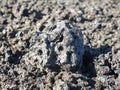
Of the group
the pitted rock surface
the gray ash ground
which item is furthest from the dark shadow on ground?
the pitted rock surface

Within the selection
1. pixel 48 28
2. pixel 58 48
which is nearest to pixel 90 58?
pixel 58 48

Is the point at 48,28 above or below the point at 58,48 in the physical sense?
above

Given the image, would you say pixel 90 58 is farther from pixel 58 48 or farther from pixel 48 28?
pixel 48 28

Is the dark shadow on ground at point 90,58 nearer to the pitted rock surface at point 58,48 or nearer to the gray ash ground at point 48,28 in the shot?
the gray ash ground at point 48,28

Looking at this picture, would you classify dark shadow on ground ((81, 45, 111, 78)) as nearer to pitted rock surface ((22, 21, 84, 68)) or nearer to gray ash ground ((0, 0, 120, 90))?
gray ash ground ((0, 0, 120, 90))

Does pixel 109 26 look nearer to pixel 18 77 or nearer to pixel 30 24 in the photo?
pixel 30 24
